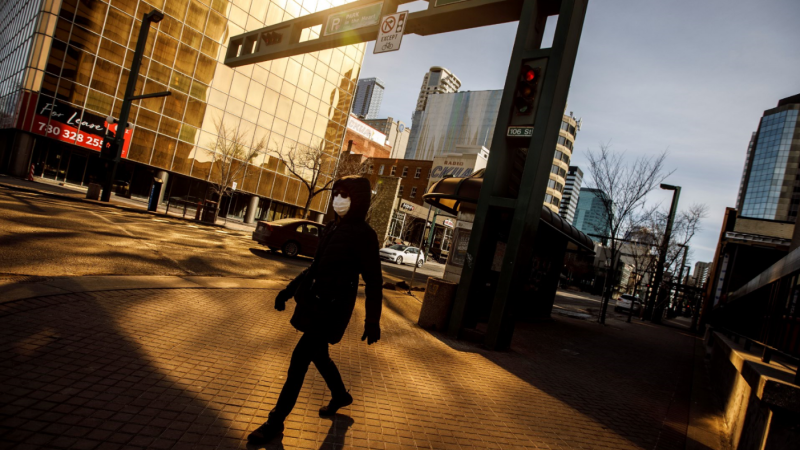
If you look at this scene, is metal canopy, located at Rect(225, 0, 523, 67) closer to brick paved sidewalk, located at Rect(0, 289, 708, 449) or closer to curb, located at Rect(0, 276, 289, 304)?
curb, located at Rect(0, 276, 289, 304)

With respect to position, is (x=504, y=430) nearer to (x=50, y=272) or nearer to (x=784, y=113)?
(x=50, y=272)

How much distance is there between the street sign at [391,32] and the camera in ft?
26.9

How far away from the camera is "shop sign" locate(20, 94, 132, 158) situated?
24625 mm

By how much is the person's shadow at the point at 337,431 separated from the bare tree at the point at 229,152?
2980 cm

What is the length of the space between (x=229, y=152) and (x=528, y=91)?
28.7m

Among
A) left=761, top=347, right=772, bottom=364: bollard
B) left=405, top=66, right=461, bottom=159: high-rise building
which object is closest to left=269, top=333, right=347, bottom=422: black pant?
left=761, top=347, right=772, bottom=364: bollard

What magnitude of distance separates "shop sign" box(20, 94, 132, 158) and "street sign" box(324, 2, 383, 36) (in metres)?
20.4

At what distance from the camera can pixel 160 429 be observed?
8.51 ft

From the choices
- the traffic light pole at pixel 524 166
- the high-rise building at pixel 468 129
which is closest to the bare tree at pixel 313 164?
the traffic light pole at pixel 524 166

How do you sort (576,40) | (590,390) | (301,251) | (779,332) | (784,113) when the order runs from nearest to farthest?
(779,332) → (590,390) → (576,40) → (301,251) → (784,113)

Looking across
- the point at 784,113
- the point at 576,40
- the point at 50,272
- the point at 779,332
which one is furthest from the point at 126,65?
the point at 784,113

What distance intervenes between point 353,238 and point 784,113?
490 ft

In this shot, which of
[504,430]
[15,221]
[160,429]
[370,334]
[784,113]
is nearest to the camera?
[160,429]

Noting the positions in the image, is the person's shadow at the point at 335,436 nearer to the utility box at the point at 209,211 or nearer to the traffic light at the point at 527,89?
the traffic light at the point at 527,89
